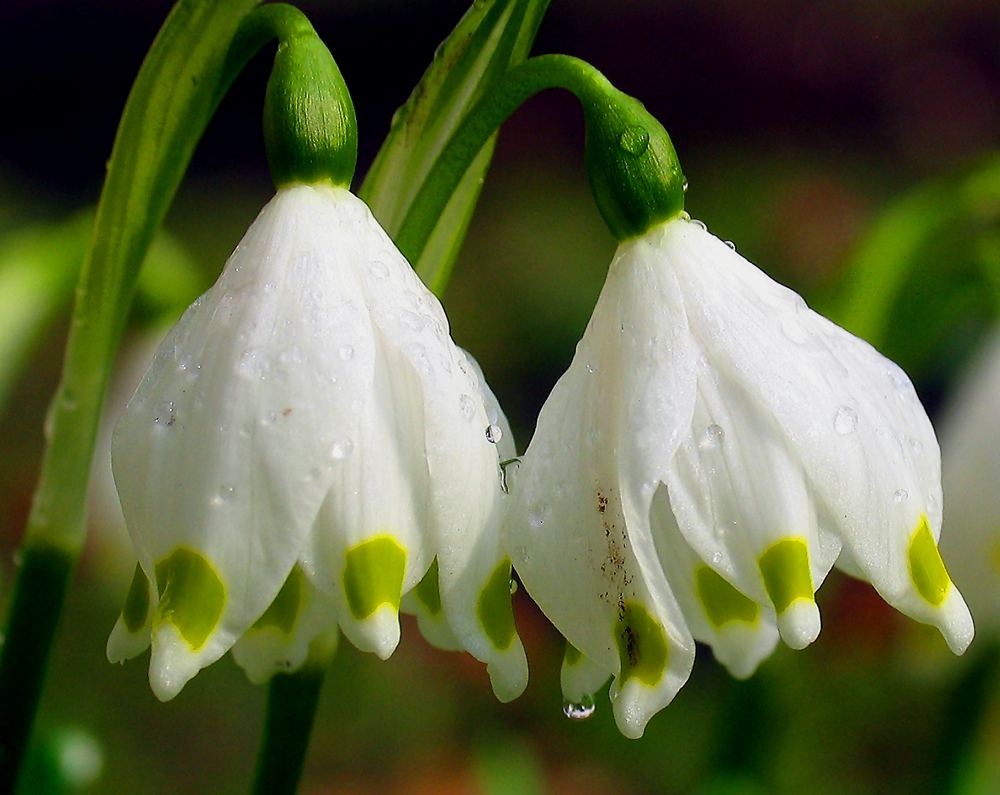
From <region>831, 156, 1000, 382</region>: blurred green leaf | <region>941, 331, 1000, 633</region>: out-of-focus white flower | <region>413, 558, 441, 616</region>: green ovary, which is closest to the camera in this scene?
<region>413, 558, 441, 616</region>: green ovary

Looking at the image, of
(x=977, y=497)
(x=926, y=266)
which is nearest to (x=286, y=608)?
(x=977, y=497)

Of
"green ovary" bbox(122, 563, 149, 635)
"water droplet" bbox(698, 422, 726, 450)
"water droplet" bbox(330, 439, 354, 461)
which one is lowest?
"green ovary" bbox(122, 563, 149, 635)

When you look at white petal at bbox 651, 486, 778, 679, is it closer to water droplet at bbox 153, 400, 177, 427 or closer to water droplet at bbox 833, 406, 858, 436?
water droplet at bbox 833, 406, 858, 436

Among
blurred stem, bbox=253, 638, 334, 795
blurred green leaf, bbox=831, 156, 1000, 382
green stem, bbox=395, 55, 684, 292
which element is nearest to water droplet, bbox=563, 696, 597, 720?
blurred stem, bbox=253, 638, 334, 795

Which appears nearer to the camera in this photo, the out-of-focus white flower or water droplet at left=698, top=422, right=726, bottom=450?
water droplet at left=698, top=422, right=726, bottom=450

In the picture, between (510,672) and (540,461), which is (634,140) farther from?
(510,672)

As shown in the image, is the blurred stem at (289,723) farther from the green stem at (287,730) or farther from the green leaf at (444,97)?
the green leaf at (444,97)

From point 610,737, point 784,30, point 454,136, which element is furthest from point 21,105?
point 454,136
